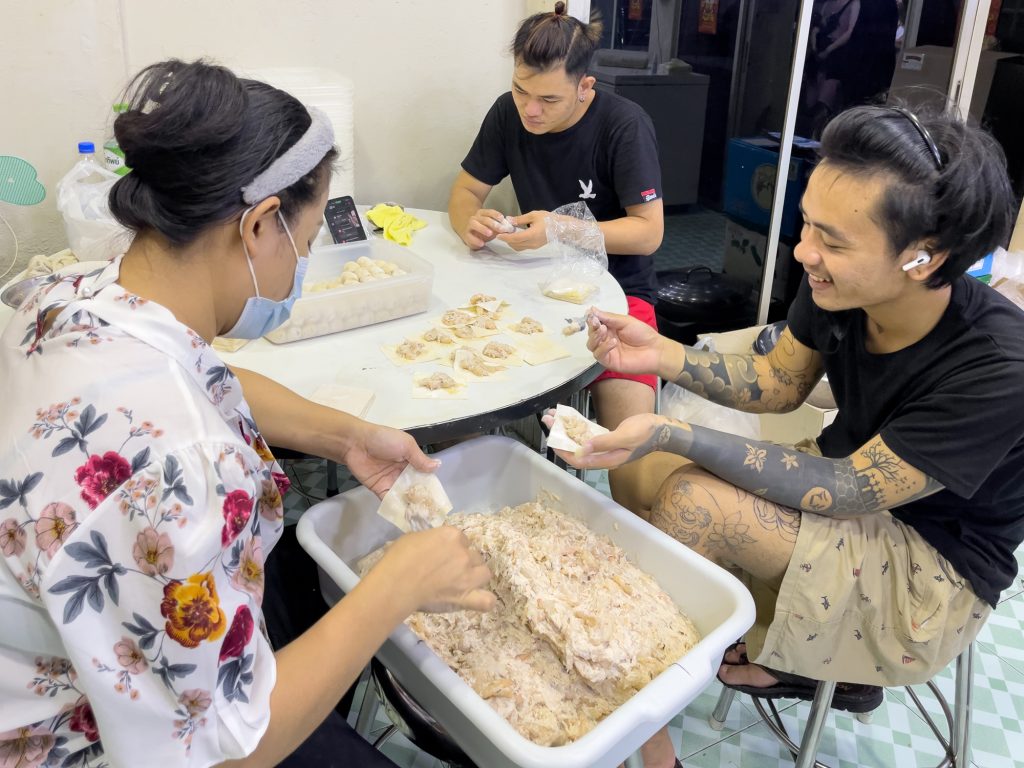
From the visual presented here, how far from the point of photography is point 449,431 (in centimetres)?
131

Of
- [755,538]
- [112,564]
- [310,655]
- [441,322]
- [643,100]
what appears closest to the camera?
[112,564]

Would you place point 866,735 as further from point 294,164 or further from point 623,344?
point 294,164

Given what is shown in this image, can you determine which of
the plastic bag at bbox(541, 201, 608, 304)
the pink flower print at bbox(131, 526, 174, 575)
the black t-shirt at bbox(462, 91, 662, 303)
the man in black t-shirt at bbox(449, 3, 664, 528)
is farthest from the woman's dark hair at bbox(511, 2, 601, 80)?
the pink flower print at bbox(131, 526, 174, 575)

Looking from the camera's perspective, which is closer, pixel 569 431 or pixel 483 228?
pixel 569 431

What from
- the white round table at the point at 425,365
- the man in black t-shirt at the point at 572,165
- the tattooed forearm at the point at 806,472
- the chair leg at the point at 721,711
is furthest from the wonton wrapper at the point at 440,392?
the chair leg at the point at 721,711

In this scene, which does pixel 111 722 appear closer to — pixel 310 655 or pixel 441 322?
pixel 310 655

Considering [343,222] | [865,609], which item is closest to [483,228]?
[343,222]

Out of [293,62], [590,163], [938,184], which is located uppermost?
[293,62]

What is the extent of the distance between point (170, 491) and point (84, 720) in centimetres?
29

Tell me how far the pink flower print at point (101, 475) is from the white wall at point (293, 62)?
1.83m

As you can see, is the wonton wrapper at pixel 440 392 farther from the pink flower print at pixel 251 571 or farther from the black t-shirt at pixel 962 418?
the black t-shirt at pixel 962 418

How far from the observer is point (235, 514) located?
760 mm

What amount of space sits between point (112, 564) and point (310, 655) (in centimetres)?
23

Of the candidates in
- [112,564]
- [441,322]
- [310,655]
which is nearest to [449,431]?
[441,322]
